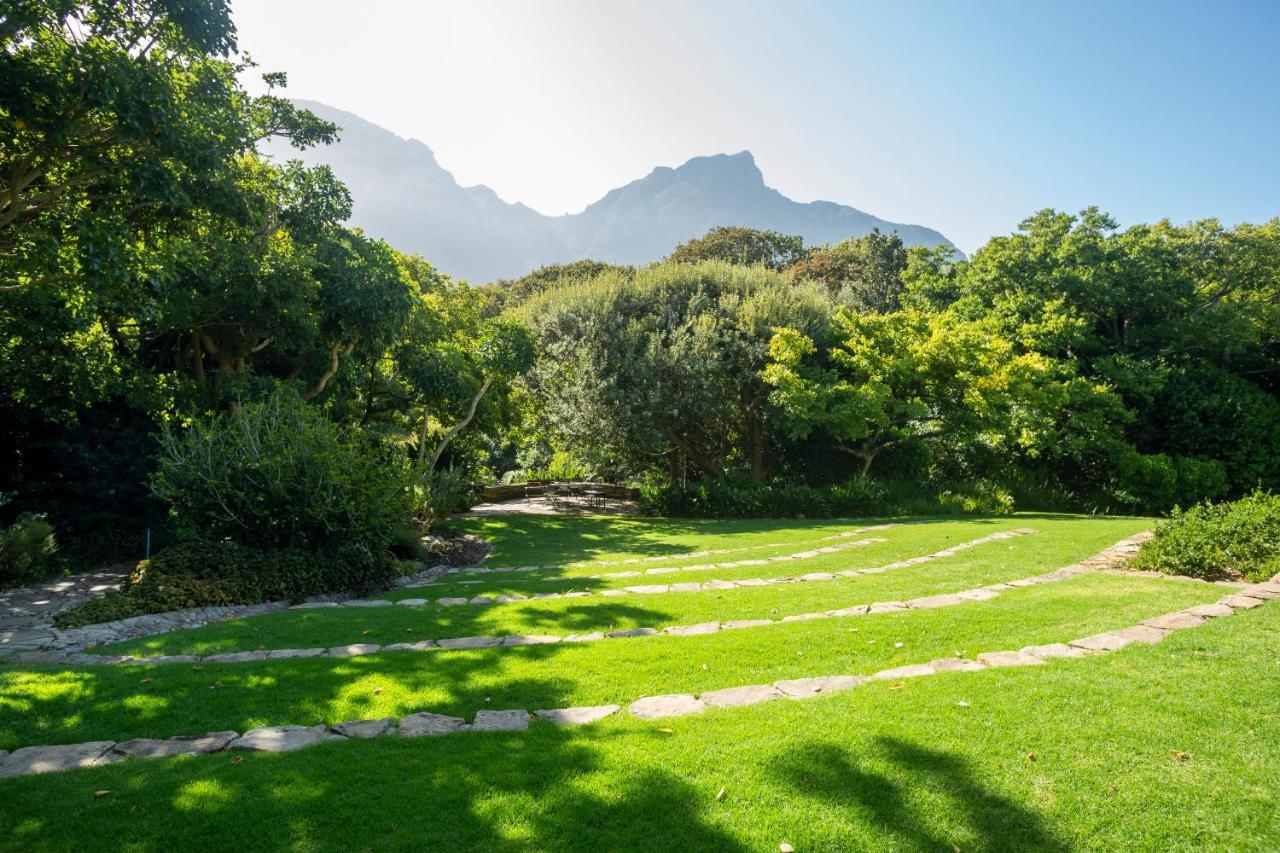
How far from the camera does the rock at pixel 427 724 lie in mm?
3571

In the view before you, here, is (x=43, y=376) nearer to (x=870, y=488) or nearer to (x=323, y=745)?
(x=323, y=745)

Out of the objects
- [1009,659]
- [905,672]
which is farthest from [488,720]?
[1009,659]

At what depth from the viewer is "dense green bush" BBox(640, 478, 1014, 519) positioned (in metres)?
16.8

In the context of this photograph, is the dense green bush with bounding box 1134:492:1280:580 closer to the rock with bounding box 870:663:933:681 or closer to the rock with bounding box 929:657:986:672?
the rock with bounding box 929:657:986:672

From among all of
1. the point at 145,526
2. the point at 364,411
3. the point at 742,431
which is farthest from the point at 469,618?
the point at 742,431

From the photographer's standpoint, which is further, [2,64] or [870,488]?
[870,488]

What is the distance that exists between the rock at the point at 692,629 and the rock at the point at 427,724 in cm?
223

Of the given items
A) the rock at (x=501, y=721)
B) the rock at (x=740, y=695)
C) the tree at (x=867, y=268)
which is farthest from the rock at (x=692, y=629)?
the tree at (x=867, y=268)

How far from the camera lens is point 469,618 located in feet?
20.6

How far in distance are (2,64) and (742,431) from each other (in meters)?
19.0

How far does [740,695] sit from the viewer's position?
4.07 metres

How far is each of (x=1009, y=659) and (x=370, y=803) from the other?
445 centimetres

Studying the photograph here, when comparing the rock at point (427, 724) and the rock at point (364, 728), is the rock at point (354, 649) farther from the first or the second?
the rock at point (427, 724)

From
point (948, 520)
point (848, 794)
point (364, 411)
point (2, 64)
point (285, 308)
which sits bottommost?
point (948, 520)
